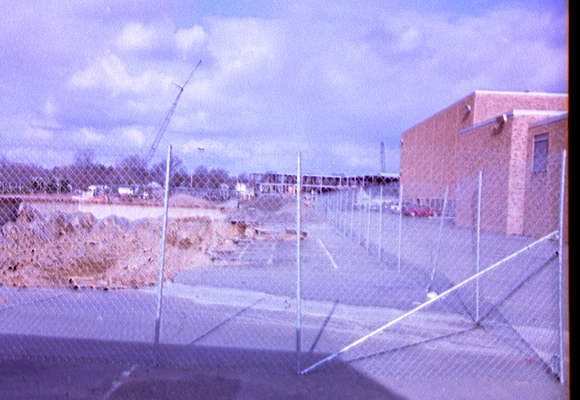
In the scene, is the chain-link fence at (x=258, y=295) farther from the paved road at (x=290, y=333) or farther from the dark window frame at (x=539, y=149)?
the dark window frame at (x=539, y=149)

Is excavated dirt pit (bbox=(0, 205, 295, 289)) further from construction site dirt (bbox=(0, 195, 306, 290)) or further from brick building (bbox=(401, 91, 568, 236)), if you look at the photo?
brick building (bbox=(401, 91, 568, 236))

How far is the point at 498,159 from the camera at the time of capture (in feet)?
93.3

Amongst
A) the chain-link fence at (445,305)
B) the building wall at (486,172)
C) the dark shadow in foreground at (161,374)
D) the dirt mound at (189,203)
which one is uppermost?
the building wall at (486,172)

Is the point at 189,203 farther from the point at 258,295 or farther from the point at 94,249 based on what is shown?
the point at 94,249

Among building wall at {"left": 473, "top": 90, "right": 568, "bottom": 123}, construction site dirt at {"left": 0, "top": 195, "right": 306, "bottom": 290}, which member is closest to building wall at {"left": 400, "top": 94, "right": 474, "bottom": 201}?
building wall at {"left": 473, "top": 90, "right": 568, "bottom": 123}

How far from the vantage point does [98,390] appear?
18.5 ft

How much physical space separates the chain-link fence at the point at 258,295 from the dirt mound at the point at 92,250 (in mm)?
100

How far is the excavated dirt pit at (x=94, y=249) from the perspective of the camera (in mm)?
12713

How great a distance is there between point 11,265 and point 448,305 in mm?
10581

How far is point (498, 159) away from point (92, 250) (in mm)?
18788

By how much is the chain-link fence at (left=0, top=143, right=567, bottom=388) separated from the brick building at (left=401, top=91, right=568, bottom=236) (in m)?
1.62

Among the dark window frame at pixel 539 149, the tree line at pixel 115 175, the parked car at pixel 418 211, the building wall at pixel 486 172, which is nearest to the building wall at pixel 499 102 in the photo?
the building wall at pixel 486 172

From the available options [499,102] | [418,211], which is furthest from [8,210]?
[499,102]

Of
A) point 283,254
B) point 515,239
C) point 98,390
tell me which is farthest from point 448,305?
point 515,239
